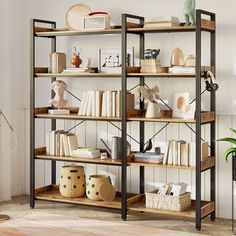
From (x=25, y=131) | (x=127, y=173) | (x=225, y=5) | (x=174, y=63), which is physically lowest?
(x=127, y=173)

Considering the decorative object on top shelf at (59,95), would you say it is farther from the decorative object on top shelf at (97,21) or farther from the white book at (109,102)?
the decorative object on top shelf at (97,21)

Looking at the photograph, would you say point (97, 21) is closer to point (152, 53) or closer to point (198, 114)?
point (152, 53)

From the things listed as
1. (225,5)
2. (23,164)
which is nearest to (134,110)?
(225,5)

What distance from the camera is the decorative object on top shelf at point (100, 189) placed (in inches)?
222

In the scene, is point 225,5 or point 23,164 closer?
point 225,5

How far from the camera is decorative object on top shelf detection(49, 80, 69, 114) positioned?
5.87 meters

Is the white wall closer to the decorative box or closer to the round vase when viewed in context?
the round vase

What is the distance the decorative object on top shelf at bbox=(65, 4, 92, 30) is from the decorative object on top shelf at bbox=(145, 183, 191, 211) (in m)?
1.71

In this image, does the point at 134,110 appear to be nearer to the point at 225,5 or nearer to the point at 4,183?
the point at 225,5

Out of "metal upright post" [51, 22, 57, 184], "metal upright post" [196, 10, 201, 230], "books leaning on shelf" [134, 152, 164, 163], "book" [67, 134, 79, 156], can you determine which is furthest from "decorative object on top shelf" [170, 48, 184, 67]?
"metal upright post" [51, 22, 57, 184]

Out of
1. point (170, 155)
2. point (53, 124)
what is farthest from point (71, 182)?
point (170, 155)

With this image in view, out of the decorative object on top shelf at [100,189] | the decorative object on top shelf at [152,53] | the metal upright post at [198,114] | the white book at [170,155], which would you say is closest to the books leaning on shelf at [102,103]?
the decorative object on top shelf at [152,53]

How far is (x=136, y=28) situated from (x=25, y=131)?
1881 mm

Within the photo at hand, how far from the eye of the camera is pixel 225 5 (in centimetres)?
542
